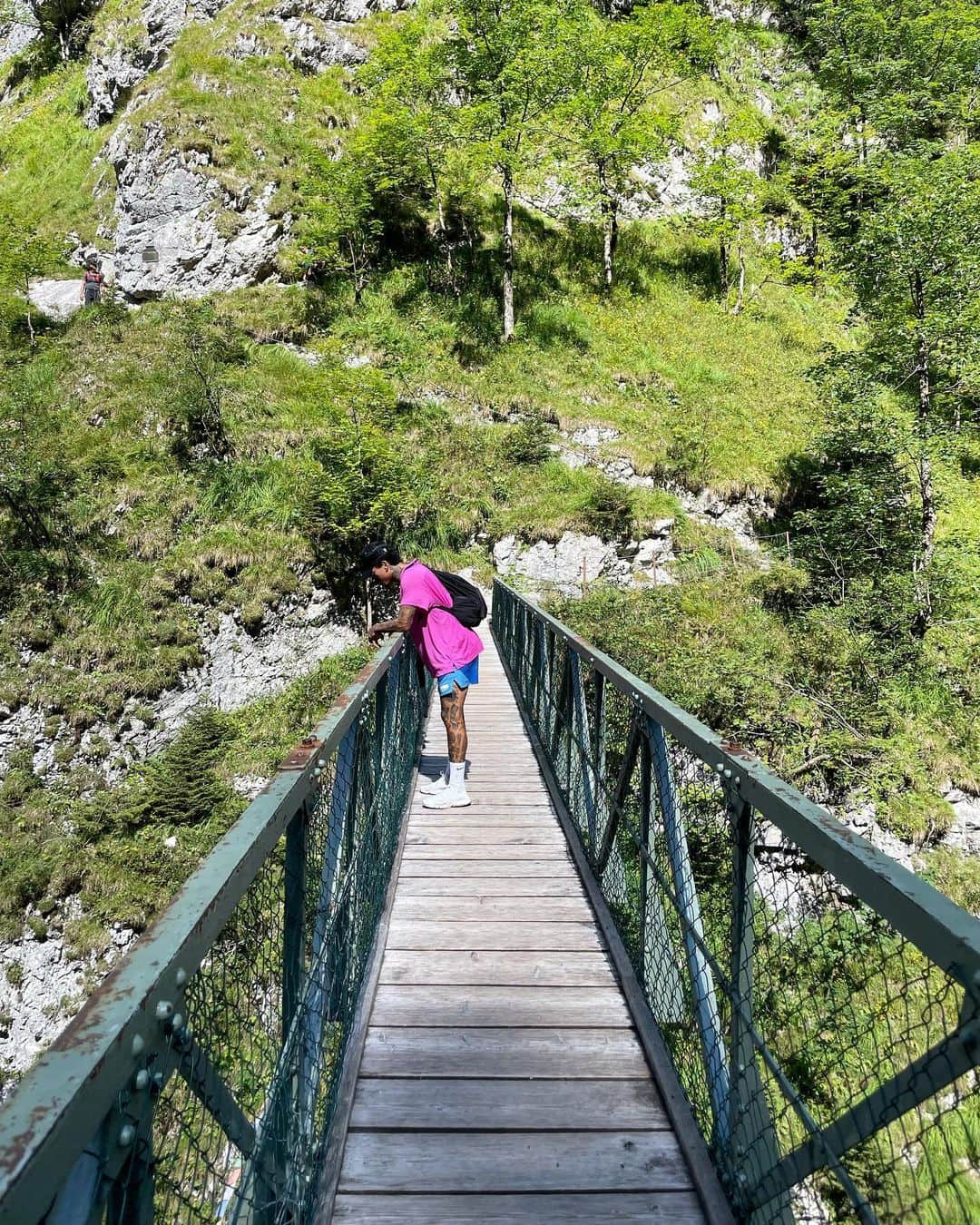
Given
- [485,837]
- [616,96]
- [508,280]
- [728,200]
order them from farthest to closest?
[728,200], [616,96], [508,280], [485,837]

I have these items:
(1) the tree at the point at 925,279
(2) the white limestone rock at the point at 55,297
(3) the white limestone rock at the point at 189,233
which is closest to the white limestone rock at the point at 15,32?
(3) the white limestone rock at the point at 189,233

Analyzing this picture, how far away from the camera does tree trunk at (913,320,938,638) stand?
1167 cm

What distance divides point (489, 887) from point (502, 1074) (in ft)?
4.50

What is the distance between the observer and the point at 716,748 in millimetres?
2029

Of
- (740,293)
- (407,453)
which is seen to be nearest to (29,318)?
(407,453)

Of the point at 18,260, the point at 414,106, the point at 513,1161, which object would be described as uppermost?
the point at 414,106

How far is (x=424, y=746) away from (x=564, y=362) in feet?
50.2

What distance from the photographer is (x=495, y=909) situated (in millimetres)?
3439

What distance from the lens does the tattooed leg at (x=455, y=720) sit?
4617 millimetres

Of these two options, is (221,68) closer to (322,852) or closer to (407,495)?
(407,495)

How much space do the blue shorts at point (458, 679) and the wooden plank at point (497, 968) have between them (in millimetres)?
1850

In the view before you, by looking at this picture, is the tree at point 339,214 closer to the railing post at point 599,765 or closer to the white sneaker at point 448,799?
the white sneaker at point 448,799

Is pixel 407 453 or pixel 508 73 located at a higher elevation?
pixel 508 73

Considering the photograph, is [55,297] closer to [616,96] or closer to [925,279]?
[616,96]
